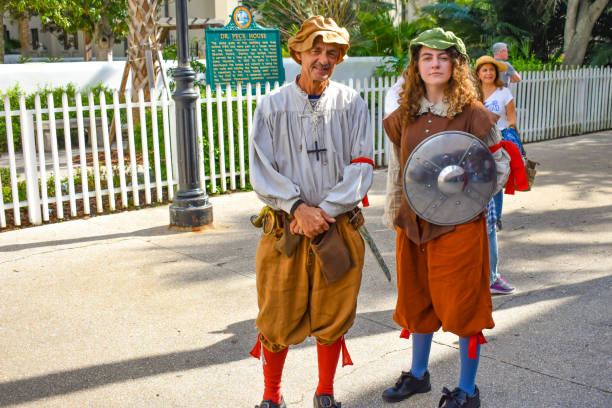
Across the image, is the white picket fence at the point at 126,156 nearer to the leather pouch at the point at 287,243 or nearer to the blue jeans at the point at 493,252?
the blue jeans at the point at 493,252

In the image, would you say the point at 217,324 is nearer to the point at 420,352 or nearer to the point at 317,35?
the point at 420,352

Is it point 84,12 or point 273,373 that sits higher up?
point 84,12

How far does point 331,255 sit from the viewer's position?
2.93 meters

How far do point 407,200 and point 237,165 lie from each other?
5.97 metres

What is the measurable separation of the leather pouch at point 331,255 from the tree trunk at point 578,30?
16363 millimetres

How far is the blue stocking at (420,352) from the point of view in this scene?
3273 mm

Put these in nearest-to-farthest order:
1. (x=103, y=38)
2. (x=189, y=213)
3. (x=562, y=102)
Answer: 1. (x=189, y=213)
2. (x=562, y=102)
3. (x=103, y=38)

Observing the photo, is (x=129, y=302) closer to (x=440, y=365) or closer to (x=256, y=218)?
(x=256, y=218)

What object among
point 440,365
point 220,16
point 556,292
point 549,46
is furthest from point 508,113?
point 220,16

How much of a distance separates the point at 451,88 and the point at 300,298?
3.91 feet

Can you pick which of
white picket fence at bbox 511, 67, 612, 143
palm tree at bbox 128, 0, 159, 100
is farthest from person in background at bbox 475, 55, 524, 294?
white picket fence at bbox 511, 67, 612, 143

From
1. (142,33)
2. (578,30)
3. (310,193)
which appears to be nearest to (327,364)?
(310,193)

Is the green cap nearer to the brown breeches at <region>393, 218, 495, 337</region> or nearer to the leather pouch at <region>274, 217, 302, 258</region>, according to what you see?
the brown breeches at <region>393, 218, 495, 337</region>

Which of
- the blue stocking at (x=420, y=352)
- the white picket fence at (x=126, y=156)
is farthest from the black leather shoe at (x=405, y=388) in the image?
the white picket fence at (x=126, y=156)
